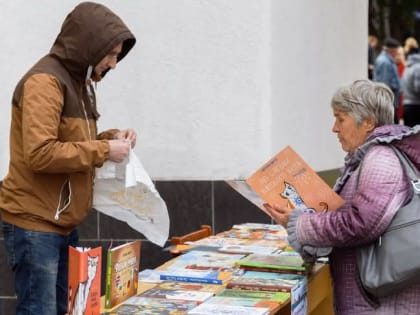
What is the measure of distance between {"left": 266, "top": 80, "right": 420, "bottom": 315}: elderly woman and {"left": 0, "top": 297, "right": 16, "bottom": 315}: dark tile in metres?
2.87

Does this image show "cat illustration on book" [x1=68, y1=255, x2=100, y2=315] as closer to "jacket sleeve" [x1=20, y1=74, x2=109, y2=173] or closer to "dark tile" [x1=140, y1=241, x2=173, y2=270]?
"jacket sleeve" [x1=20, y1=74, x2=109, y2=173]

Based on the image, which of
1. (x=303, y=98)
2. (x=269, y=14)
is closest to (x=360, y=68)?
(x=303, y=98)

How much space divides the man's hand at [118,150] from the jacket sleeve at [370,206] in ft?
3.01

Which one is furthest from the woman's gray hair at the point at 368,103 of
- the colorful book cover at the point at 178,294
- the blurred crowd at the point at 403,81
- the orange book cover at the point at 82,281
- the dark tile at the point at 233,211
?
the blurred crowd at the point at 403,81

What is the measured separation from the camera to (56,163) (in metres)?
3.64

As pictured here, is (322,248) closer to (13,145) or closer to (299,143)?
(13,145)

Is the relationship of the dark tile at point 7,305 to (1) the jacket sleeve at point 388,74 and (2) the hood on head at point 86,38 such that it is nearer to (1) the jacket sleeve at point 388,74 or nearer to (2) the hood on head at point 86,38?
(2) the hood on head at point 86,38

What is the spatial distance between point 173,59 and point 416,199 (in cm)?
275

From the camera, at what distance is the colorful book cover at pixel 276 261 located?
12.8 feet

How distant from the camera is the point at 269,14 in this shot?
5.72 meters

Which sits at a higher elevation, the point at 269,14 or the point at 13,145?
the point at 269,14

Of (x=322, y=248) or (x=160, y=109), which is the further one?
(x=160, y=109)

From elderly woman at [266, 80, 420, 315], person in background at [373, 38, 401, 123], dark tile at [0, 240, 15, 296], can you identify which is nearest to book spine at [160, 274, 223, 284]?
elderly woman at [266, 80, 420, 315]

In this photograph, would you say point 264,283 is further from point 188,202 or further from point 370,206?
point 188,202
